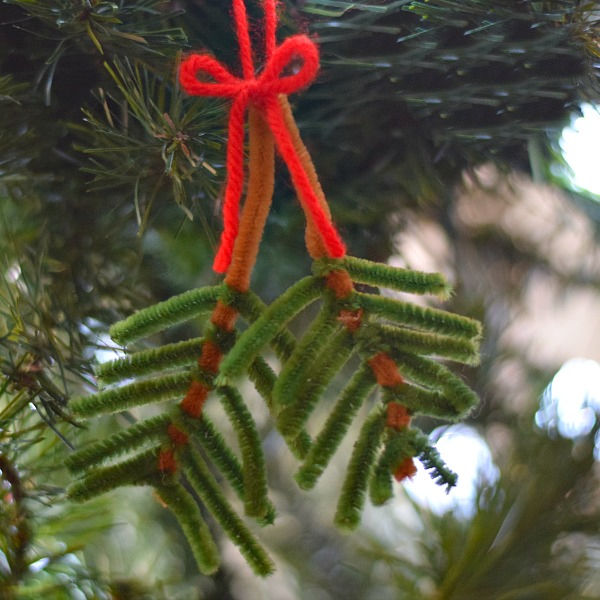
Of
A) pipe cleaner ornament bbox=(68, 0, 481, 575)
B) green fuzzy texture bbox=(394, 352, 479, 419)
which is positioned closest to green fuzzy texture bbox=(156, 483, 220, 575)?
pipe cleaner ornament bbox=(68, 0, 481, 575)

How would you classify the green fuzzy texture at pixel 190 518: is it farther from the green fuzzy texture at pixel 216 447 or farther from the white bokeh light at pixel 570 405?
the white bokeh light at pixel 570 405

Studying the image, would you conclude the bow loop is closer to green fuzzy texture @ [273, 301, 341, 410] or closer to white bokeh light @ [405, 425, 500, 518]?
green fuzzy texture @ [273, 301, 341, 410]

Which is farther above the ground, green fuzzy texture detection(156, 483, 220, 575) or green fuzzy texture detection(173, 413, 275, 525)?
green fuzzy texture detection(173, 413, 275, 525)

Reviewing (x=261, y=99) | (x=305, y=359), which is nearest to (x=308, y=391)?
(x=305, y=359)

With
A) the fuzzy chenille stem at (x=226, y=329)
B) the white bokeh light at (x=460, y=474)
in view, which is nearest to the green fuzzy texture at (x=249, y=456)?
the fuzzy chenille stem at (x=226, y=329)

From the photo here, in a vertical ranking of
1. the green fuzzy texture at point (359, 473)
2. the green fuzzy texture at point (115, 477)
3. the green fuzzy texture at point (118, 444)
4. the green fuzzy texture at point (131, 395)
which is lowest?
the green fuzzy texture at point (359, 473)

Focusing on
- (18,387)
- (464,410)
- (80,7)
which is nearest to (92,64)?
(80,7)

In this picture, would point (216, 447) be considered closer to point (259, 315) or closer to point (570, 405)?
point (259, 315)
